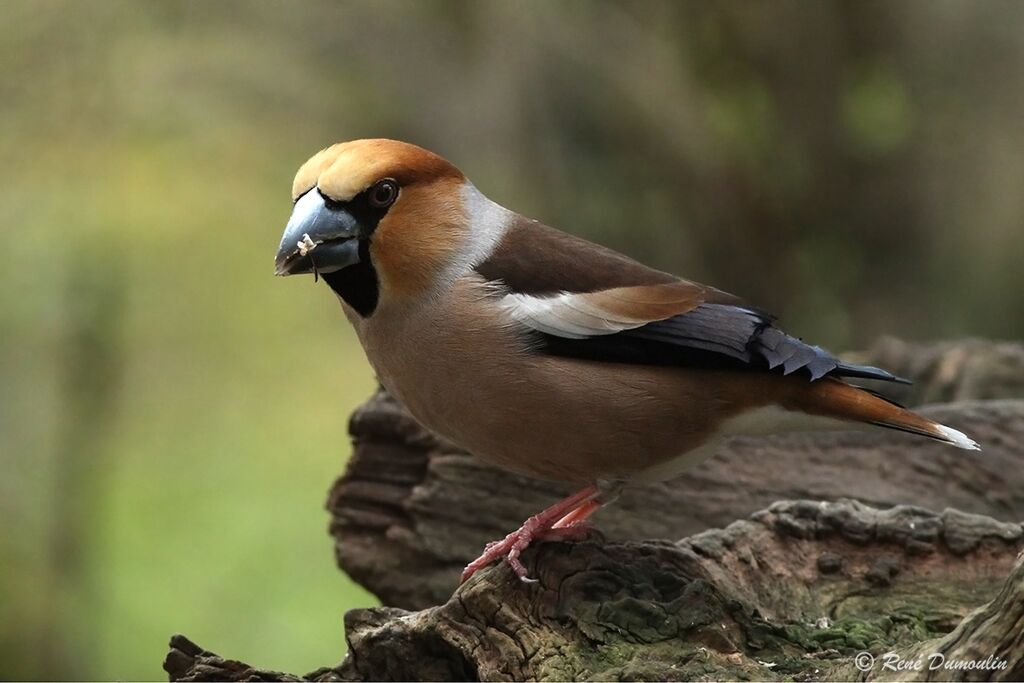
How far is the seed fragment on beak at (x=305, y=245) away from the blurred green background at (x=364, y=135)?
388 centimetres

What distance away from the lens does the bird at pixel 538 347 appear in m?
3.24

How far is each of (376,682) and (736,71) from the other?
21.4 ft

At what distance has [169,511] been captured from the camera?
9.45 m

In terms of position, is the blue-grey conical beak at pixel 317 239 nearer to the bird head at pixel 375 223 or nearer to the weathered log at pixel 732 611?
the bird head at pixel 375 223

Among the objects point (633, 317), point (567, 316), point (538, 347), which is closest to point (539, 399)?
point (538, 347)

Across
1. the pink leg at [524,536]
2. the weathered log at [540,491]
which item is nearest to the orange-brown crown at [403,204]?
the pink leg at [524,536]

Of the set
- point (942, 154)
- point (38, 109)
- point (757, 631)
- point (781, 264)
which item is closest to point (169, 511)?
point (38, 109)

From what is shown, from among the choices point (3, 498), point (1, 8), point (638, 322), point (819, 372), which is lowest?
point (819, 372)

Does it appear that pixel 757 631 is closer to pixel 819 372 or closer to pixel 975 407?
pixel 819 372

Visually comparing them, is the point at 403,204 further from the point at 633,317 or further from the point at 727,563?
the point at 727,563

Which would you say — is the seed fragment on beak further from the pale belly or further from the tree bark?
the tree bark

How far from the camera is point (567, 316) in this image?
131 inches

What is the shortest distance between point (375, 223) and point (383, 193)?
89 mm

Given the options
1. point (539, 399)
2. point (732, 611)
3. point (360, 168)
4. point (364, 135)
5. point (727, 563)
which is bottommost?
point (732, 611)
